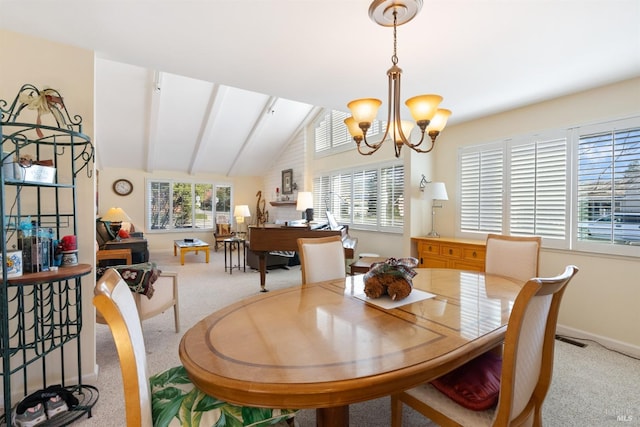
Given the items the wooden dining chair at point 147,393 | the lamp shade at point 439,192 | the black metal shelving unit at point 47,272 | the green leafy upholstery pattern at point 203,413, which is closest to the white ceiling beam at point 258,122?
the lamp shade at point 439,192

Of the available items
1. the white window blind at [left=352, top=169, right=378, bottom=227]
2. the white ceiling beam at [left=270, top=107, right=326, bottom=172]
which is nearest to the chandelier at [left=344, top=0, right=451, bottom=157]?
the white window blind at [left=352, top=169, right=378, bottom=227]

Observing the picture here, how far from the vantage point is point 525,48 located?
7.04 ft

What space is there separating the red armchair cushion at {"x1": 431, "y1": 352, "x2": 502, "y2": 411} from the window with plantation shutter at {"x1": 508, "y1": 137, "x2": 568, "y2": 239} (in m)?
2.45

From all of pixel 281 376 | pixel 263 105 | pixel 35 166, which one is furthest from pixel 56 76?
pixel 263 105

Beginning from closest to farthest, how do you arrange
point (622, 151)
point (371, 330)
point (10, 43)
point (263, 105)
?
point (371, 330), point (10, 43), point (622, 151), point (263, 105)

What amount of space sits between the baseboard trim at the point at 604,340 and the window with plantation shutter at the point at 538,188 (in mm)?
944

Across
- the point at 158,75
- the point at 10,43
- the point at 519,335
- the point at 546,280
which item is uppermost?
the point at 158,75

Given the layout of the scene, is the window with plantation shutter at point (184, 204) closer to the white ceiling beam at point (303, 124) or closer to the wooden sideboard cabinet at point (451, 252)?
the white ceiling beam at point (303, 124)

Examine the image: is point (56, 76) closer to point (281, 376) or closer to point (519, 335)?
point (281, 376)

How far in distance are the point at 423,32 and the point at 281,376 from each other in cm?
218

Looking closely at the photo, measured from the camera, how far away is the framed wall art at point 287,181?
25.4 feet

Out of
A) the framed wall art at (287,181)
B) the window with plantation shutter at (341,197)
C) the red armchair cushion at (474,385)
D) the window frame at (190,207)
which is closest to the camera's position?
the red armchair cushion at (474,385)

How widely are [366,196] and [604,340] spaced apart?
359 cm

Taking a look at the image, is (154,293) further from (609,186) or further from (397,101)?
(609,186)
